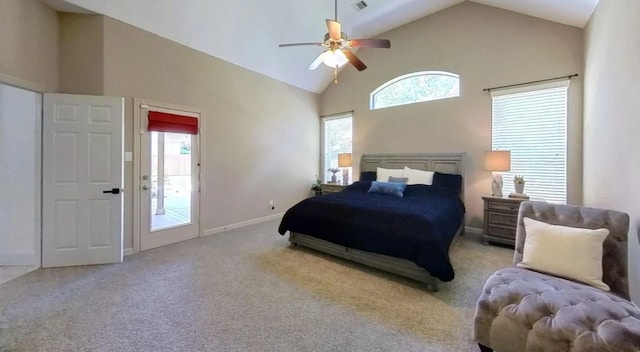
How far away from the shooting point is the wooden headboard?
4617 millimetres

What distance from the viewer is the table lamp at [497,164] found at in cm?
388

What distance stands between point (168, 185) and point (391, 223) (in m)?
3.47

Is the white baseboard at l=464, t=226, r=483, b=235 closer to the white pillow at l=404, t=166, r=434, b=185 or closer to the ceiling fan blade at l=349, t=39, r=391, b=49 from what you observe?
the white pillow at l=404, t=166, r=434, b=185

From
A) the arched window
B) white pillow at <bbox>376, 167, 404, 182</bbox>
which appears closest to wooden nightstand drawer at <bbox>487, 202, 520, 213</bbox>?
white pillow at <bbox>376, 167, 404, 182</bbox>

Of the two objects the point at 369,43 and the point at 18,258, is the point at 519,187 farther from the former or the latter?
the point at 18,258

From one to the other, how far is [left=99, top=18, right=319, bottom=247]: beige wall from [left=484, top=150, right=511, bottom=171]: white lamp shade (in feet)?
12.9

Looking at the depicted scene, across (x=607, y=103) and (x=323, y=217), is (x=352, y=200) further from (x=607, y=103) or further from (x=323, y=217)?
(x=607, y=103)

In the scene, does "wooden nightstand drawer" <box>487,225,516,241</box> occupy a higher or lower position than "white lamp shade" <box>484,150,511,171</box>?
lower

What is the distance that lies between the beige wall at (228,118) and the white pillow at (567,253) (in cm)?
443

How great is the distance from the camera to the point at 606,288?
5.76 feet

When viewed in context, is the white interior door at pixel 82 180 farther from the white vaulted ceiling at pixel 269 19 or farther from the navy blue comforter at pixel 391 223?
the navy blue comforter at pixel 391 223

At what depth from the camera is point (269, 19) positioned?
4.41 metres

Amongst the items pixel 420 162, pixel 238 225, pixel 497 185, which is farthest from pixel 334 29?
pixel 238 225

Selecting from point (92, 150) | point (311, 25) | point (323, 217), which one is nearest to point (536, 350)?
point (323, 217)
